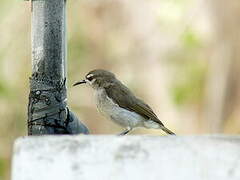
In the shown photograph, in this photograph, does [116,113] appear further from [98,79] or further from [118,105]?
[98,79]

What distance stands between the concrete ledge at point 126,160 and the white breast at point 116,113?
3.98 m

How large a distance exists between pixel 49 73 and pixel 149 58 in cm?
749

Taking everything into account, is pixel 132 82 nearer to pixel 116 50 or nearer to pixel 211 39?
pixel 116 50

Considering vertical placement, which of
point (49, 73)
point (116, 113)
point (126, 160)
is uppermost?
point (49, 73)

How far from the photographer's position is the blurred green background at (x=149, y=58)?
13.9 metres

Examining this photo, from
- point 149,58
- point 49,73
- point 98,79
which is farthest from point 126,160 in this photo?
point 149,58

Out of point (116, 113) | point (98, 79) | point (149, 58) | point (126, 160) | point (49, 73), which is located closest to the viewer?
point (126, 160)

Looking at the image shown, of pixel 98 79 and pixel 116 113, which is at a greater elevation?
pixel 98 79

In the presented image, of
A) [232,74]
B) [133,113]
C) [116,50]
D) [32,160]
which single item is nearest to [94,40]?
[116,50]

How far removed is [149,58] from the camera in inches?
569

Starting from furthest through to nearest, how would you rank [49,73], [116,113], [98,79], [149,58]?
[149,58] < [98,79] < [116,113] < [49,73]

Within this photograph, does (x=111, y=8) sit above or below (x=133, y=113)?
above

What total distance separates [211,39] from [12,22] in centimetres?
304

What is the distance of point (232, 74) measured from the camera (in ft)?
45.5
